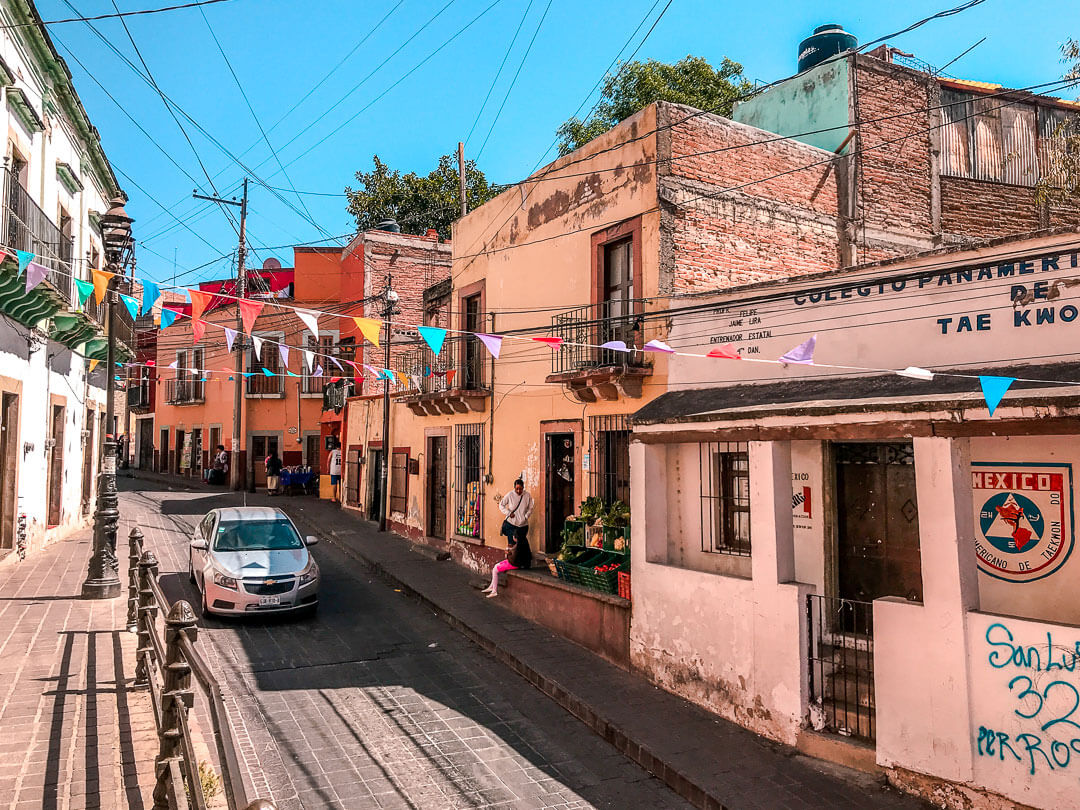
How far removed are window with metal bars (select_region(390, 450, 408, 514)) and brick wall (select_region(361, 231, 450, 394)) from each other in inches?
220

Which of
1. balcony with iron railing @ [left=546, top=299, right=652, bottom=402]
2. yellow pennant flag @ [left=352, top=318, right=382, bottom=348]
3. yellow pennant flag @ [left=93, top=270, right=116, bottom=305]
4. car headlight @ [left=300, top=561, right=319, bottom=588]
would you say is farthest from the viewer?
car headlight @ [left=300, top=561, right=319, bottom=588]

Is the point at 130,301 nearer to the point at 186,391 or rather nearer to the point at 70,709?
the point at 70,709

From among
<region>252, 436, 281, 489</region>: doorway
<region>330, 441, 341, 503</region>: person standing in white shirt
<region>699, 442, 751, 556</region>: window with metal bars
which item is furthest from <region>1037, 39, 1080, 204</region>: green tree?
<region>252, 436, 281, 489</region>: doorway

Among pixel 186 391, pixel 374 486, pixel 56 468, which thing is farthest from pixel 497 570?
pixel 186 391

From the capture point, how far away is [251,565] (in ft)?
37.5

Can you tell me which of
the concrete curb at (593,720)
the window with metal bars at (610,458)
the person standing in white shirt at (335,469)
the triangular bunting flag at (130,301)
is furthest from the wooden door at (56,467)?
the window with metal bars at (610,458)

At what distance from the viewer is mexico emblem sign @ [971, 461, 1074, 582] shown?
246 inches

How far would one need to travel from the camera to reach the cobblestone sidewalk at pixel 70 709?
511 centimetres

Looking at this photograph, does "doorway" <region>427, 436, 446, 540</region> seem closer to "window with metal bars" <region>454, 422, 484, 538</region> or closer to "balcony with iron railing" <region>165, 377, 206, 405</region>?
"window with metal bars" <region>454, 422, 484, 538</region>

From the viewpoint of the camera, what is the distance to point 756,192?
39.4 feet

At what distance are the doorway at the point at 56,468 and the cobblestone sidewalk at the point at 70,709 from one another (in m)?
6.00

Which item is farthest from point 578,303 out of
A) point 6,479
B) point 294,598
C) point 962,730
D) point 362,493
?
point 362,493

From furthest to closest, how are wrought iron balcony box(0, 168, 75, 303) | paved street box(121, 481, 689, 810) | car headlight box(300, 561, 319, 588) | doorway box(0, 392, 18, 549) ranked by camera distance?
doorway box(0, 392, 18, 549) < car headlight box(300, 561, 319, 588) < wrought iron balcony box(0, 168, 75, 303) < paved street box(121, 481, 689, 810)

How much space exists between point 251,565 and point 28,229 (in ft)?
20.6
